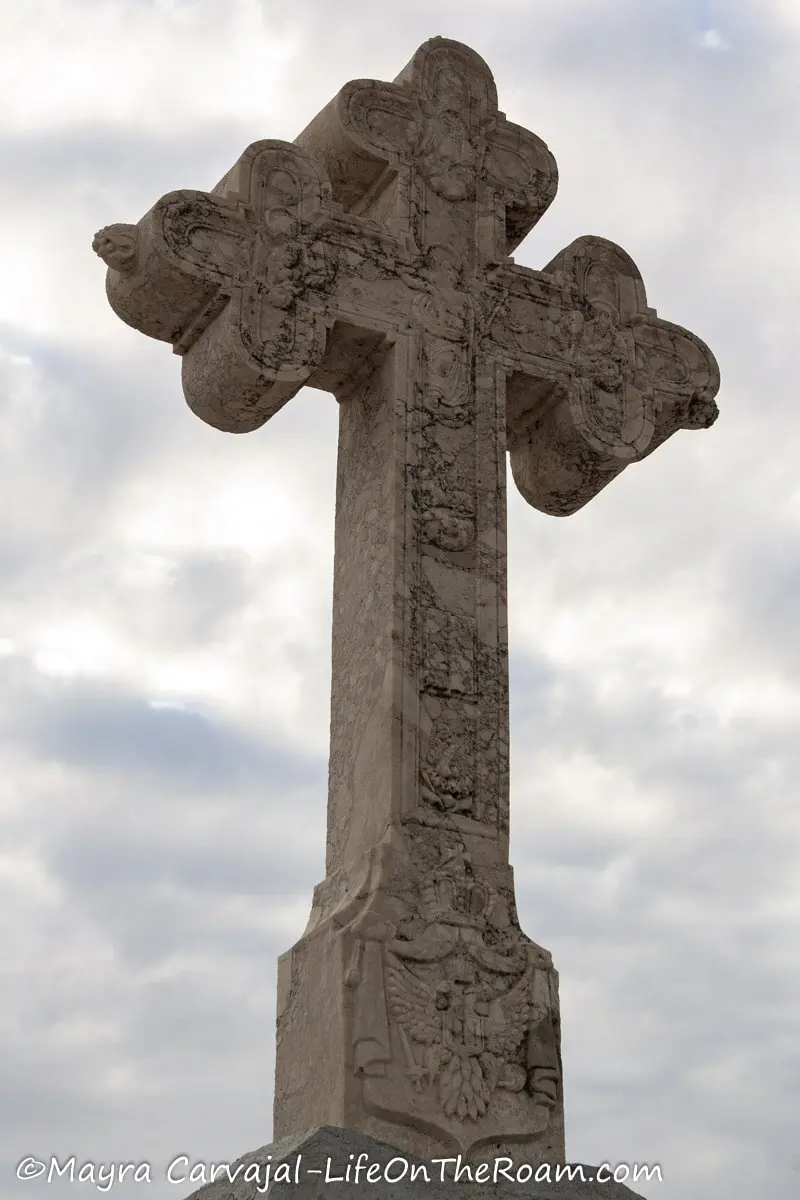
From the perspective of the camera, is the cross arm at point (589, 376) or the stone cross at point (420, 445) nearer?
the stone cross at point (420, 445)

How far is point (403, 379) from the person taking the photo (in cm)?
730

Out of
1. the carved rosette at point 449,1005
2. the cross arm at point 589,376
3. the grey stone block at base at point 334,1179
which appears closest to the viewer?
the grey stone block at base at point 334,1179

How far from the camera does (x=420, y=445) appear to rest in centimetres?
722

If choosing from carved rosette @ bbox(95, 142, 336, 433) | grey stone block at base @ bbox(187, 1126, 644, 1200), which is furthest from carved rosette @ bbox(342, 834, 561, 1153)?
carved rosette @ bbox(95, 142, 336, 433)

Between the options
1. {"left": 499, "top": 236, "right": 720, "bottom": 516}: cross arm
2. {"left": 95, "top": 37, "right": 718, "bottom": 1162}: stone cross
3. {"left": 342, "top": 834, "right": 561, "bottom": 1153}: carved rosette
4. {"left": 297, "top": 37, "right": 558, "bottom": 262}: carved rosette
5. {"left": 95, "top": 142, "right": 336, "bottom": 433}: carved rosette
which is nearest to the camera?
{"left": 342, "top": 834, "right": 561, "bottom": 1153}: carved rosette

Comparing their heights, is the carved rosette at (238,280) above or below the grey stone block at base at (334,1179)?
above

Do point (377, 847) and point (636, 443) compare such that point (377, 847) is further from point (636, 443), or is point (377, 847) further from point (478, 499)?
point (636, 443)

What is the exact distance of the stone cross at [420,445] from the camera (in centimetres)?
629

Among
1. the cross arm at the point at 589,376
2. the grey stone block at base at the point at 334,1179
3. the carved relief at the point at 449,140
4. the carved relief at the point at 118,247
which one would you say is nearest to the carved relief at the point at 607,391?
the cross arm at the point at 589,376

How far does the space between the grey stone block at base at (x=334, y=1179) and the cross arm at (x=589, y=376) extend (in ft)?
10.7

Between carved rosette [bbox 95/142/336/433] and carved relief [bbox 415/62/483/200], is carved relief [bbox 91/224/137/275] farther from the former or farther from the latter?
carved relief [bbox 415/62/483/200]

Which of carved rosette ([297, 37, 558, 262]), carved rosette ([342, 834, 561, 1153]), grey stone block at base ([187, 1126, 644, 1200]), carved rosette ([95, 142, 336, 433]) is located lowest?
grey stone block at base ([187, 1126, 644, 1200])

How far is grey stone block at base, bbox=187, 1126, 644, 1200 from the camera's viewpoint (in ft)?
17.9

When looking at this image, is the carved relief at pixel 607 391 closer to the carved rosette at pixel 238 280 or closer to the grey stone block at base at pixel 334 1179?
the carved rosette at pixel 238 280
